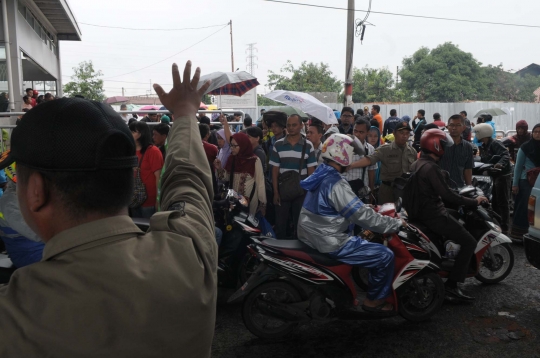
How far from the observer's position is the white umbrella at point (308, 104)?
31.7 feet

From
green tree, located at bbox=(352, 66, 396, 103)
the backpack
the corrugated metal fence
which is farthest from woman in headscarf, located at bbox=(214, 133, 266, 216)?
green tree, located at bbox=(352, 66, 396, 103)

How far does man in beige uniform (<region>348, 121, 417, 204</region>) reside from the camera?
729 centimetres

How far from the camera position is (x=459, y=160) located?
7270mm

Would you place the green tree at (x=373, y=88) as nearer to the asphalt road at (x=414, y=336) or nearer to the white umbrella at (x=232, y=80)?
the white umbrella at (x=232, y=80)

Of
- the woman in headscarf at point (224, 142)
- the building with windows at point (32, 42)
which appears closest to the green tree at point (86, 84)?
the building with windows at point (32, 42)

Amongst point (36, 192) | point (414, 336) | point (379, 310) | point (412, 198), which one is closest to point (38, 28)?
point (412, 198)

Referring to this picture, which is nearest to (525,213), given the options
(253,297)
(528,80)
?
(253,297)

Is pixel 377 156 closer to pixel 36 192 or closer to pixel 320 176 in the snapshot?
pixel 320 176

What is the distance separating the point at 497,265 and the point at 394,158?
6.51 ft

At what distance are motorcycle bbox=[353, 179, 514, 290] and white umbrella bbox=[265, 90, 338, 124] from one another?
3954mm

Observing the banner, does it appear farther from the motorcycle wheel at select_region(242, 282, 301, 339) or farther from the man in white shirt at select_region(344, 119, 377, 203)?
the motorcycle wheel at select_region(242, 282, 301, 339)

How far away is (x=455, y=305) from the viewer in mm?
5434

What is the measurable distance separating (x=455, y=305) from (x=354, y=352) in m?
1.56

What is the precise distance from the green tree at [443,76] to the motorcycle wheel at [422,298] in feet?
155
